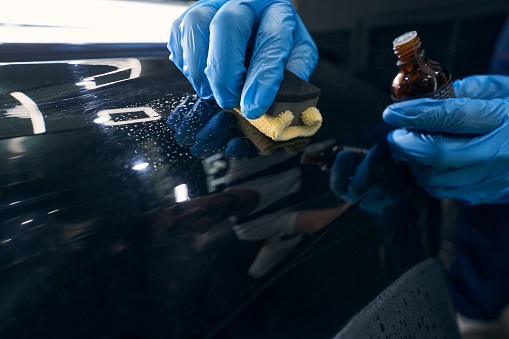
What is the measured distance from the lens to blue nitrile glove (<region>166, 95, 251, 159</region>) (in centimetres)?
51

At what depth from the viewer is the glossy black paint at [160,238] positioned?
1.10 feet

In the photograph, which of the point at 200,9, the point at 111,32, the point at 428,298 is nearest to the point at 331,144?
the point at 428,298

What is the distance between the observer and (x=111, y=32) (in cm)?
109

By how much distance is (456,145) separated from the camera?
0.67 m

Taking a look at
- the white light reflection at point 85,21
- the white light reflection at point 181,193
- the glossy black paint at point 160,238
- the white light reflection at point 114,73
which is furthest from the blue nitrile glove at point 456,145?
the white light reflection at point 85,21

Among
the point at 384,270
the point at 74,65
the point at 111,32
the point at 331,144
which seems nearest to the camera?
the point at 384,270

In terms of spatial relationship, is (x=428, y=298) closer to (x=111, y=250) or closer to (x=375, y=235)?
(x=375, y=235)

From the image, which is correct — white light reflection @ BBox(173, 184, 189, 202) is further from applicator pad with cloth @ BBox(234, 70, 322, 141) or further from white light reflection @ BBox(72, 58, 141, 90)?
white light reflection @ BBox(72, 58, 141, 90)

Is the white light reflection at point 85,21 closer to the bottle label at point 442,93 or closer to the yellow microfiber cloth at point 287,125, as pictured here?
the yellow microfiber cloth at point 287,125

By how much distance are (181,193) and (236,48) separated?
338mm

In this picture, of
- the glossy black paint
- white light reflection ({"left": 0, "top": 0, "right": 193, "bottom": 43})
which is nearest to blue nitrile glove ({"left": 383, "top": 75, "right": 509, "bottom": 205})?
the glossy black paint

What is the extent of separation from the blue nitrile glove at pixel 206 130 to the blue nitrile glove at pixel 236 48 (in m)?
0.04

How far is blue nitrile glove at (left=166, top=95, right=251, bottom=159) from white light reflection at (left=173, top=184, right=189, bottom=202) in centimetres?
8

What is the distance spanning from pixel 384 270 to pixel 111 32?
1.19 m
